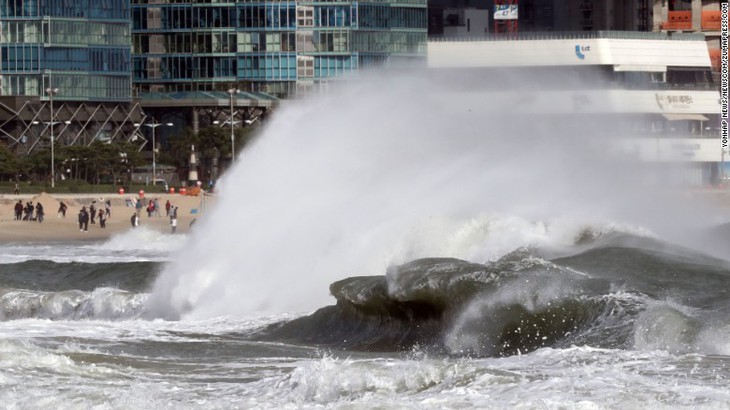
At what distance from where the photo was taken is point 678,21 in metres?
133

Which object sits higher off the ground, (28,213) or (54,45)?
(54,45)

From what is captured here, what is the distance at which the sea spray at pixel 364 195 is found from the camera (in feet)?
97.6

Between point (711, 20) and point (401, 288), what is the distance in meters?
110

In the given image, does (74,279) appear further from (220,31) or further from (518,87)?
(220,31)

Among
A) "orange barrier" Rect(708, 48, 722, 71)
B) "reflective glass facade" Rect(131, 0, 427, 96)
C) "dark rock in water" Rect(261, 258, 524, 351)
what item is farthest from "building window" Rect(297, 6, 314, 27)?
"dark rock in water" Rect(261, 258, 524, 351)

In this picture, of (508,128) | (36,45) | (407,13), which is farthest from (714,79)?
(508,128)

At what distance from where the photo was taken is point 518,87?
198 ft

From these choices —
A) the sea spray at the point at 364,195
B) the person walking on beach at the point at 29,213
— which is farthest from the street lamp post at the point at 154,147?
the sea spray at the point at 364,195

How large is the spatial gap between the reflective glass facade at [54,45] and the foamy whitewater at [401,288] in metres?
72.5

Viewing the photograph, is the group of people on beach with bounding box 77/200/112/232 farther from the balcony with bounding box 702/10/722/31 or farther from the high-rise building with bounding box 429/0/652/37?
the balcony with bounding box 702/10/722/31

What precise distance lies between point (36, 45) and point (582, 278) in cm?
9398

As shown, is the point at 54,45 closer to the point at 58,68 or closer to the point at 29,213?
the point at 58,68

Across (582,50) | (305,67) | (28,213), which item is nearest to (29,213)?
(28,213)

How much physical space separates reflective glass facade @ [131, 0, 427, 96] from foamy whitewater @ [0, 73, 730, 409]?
76744 millimetres
